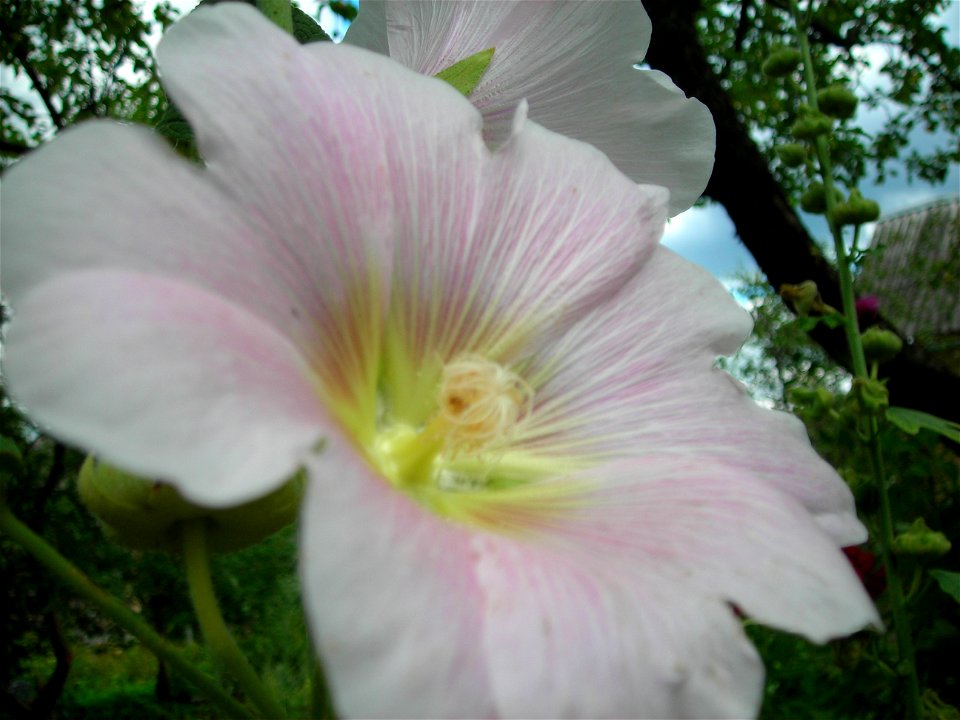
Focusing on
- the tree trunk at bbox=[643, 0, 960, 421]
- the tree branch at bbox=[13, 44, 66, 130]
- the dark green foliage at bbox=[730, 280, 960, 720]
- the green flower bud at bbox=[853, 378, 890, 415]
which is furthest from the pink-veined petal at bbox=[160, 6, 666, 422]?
the tree branch at bbox=[13, 44, 66, 130]

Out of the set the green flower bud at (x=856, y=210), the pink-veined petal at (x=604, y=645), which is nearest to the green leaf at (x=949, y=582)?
the green flower bud at (x=856, y=210)

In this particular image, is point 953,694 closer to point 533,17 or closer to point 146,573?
point 533,17

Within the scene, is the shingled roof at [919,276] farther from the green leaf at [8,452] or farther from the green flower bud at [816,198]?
the green leaf at [8,452]

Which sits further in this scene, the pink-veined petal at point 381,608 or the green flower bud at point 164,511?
the green flower bud at point 164,511

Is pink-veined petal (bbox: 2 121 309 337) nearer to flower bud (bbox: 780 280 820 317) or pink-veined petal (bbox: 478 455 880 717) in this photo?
pink-veined petal (bbox: 478 455 880 717)

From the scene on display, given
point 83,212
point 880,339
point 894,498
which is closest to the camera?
point 83,212

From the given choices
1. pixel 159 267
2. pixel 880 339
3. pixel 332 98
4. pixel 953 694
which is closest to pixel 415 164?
pixel 332 98
